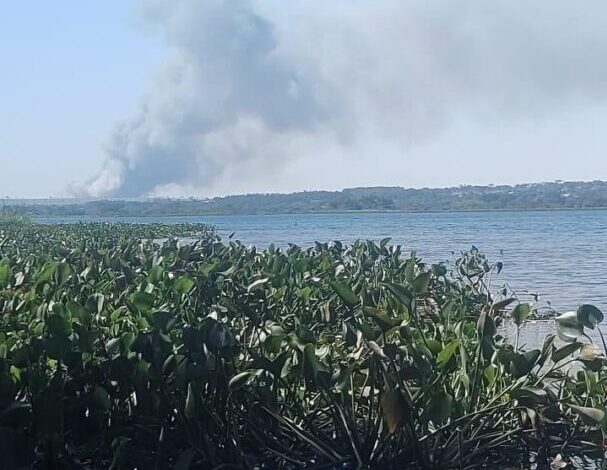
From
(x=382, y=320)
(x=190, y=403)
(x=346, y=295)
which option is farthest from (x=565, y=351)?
(x=190, y=403)

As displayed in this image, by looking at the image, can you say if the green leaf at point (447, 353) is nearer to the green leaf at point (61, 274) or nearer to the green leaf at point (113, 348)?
the green leaf at point (113, 348)

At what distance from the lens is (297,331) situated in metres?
4.95

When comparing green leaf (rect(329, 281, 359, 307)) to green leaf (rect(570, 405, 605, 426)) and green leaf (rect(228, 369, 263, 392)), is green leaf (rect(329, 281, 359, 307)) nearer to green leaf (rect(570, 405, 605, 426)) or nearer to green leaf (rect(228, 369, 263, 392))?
green leaf (rect(228, 369, 263, 392))

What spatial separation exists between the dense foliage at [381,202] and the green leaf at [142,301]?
82745 millimetres

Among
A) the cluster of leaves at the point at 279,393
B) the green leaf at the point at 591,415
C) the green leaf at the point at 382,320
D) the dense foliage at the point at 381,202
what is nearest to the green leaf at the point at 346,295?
the cluster of leaves at the point at 279,393

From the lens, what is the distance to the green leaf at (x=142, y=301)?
16.6 feet

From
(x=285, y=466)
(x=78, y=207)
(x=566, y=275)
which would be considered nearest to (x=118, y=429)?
(x=285, y=466)

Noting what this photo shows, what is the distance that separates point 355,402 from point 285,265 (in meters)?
4.05

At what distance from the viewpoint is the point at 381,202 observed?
9562 cm

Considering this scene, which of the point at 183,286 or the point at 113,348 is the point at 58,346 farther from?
the point at 183,286

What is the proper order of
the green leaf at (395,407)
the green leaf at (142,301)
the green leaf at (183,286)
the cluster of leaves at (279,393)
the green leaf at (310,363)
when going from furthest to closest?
the green leaf at (183,286)
the green leaf at (142,301)
the green leaf at (310,363)
the cluster of leaves at (279,393)
the green leaf at (395,407)

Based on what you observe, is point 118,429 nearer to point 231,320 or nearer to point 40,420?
point 40,420

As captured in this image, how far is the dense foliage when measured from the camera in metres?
90.6

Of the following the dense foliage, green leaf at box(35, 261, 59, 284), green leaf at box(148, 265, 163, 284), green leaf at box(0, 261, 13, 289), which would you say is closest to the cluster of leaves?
green leaf at box(35, 261, 59, 284)
